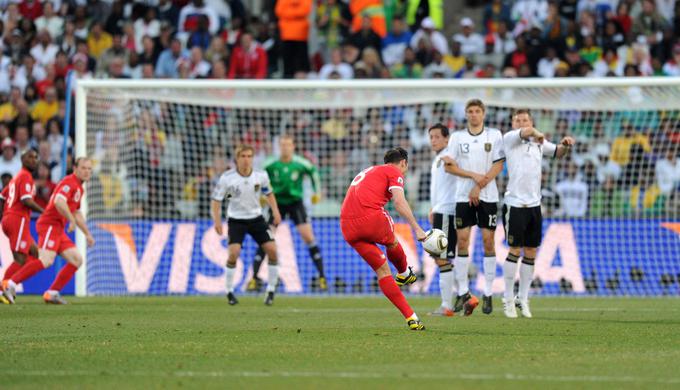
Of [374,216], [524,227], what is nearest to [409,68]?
[524,227]

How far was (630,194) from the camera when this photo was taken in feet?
69.6

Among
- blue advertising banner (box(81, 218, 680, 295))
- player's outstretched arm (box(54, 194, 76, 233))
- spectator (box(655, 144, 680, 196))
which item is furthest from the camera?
spectator (box(655, 144, 680, 196))

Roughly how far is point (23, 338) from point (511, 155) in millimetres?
6049

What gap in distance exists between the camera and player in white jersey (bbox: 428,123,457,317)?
14.7m

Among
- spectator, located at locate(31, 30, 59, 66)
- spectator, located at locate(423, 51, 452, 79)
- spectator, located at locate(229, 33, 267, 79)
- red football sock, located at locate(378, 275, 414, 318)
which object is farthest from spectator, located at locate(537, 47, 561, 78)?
red football sock, located at locate(378, 275, 414, 318)

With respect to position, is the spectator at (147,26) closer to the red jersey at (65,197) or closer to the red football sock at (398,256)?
the red jersey at (65,197)

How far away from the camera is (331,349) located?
393 inches

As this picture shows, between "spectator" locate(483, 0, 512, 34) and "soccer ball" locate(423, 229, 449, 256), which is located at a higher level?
"spectator" locate(483, 0, 512, 34)

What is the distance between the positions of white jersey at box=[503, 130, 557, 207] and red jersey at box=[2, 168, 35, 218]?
734 centimetres

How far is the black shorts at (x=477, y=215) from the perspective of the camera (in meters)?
14.5

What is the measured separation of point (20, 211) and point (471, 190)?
7.19m

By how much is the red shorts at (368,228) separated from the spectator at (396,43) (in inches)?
570

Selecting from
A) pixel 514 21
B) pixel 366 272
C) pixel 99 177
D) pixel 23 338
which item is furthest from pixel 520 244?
pixel 514 21

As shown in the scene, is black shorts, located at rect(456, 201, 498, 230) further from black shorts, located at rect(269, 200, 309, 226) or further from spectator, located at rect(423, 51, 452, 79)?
spectator, located at rect(423, 51, 452, 79)
